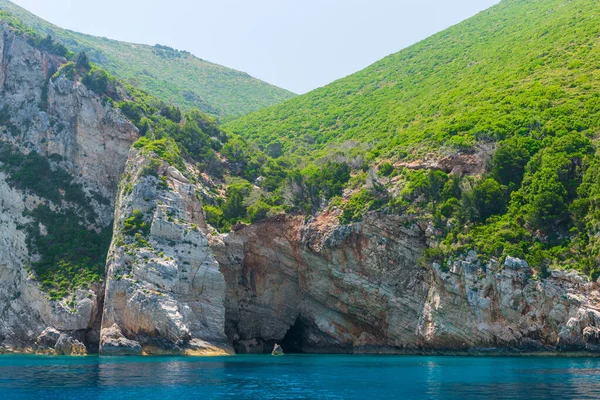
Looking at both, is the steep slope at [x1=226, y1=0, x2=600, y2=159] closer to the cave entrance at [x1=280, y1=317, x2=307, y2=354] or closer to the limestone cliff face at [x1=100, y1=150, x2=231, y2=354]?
the cave entrance at [x1=280, y1=317, x2=307, y2=354]

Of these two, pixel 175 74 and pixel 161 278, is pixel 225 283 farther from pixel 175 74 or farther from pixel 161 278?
pixel 175 74

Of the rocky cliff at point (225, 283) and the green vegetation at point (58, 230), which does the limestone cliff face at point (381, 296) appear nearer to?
the rocky cliff at point (225, 283)

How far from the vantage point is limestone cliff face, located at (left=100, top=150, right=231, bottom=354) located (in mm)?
54250

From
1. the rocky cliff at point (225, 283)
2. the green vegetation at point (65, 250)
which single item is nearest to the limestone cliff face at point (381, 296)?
the rocky cliff at point (225, 283)

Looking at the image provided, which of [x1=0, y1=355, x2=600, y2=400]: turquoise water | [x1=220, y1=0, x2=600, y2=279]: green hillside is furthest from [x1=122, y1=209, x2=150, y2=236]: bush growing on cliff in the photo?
[x1=0, y1=355, x2=600, y2=400]: turquoise water

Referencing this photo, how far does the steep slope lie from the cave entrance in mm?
20448

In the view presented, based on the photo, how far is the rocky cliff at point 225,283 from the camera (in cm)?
5056

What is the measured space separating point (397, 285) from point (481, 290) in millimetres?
8835

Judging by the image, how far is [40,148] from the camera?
73.8 m

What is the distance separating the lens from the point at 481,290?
165 feet

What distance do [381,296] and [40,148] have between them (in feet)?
144

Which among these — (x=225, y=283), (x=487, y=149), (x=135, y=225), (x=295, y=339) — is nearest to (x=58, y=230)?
(x=135, y=225)

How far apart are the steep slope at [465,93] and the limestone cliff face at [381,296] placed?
41.5ft

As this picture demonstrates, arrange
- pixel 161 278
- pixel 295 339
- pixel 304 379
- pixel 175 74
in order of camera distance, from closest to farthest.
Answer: pixel 304 379 → pixel 161 278 → pixel 295 339 → pixel 175 74
